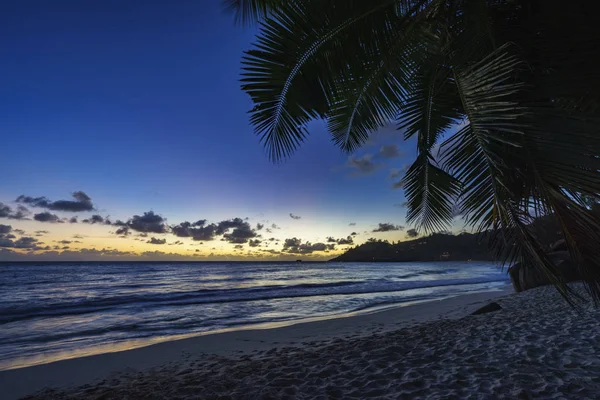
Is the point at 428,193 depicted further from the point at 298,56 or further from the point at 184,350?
the point at 184,350

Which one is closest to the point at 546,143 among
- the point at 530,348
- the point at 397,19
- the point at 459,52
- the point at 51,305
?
the point at 459,52

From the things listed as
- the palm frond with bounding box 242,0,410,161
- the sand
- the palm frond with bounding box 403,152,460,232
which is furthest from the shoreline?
the palm frond with bounding box 242,0,410,161

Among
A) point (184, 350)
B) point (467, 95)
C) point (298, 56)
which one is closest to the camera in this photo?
point (467, 95)

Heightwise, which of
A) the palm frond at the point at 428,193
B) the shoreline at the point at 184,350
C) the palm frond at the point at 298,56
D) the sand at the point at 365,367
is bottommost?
the shoreline at the point at 184,350

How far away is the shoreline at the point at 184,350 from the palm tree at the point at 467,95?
406cm

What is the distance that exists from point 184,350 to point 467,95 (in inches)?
275

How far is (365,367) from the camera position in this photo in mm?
4258

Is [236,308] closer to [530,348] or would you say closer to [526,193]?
[530,348]

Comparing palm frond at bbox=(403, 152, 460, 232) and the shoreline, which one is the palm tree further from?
the shoreline

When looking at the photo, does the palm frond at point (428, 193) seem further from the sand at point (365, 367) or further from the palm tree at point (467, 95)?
the sand at point (365, 367)

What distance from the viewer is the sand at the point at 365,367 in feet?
11.2

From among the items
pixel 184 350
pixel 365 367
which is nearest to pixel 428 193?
pixel 365 367

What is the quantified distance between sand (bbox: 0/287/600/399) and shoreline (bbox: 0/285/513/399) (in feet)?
0.08

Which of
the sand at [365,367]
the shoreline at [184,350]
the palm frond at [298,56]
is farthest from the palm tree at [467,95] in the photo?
the shoreline at [184,350]
